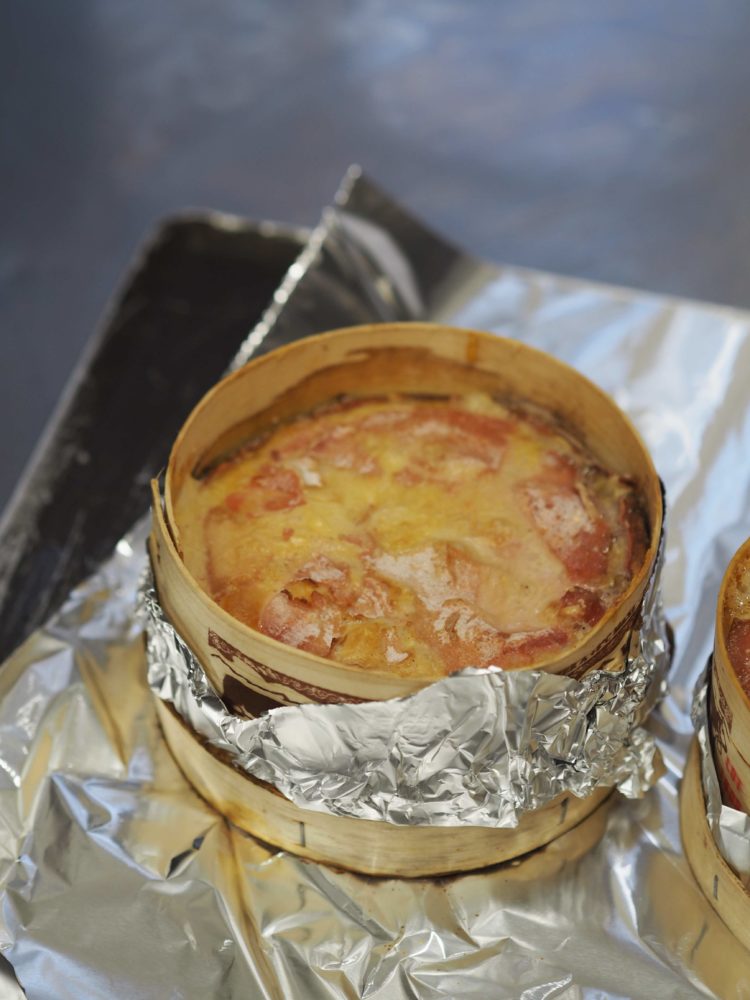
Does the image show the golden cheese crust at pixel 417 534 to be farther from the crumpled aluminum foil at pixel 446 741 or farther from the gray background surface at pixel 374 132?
the gray background surface at pixel 374 132

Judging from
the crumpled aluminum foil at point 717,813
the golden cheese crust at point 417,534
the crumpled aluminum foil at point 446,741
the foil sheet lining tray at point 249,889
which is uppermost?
the golden cheese crust at point 417,534

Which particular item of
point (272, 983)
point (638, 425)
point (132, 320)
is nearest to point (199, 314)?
point (132, 320)

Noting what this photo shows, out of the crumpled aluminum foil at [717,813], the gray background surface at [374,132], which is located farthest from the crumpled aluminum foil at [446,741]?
the gray background surface at [374,132]

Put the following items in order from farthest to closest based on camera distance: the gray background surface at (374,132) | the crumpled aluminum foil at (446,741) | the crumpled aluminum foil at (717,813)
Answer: the gray background surface at (374,132) < the crumpled aluminum foil at (717,813) < the crumpled aluminum foil at (446,741)

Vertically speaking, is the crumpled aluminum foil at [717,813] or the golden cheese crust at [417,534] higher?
the golden cheese crust at [417,534]

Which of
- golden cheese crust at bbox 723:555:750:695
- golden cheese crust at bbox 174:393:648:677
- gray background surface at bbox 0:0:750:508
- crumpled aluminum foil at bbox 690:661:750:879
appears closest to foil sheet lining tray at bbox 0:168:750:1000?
crumpled aluminum foil at bbox 690:661:750:879

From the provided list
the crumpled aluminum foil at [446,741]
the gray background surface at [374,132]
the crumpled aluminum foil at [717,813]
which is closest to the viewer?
the crumpled aluminum foil at [446,741]

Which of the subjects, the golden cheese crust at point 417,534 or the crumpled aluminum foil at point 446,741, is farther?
the golden cheese crust at point 417,534

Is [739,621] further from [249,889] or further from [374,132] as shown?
[374,132]

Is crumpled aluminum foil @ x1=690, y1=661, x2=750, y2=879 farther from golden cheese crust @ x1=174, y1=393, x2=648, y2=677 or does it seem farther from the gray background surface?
the gray background surface
